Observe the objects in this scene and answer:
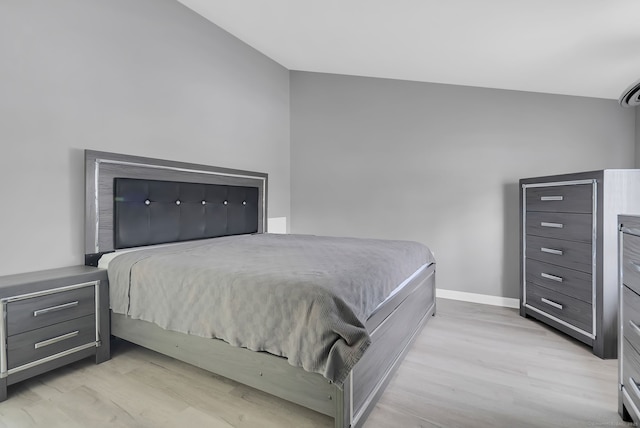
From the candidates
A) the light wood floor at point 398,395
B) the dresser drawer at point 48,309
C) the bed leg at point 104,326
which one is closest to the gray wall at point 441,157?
the light wood floor at point 398,395

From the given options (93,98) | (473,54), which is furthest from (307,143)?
(93,98)

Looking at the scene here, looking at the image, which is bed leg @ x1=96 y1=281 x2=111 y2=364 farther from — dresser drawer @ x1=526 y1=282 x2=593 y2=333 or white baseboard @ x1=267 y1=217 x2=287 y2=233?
dresser drawer @ x1=526 y1=282 x2=593 y2=333

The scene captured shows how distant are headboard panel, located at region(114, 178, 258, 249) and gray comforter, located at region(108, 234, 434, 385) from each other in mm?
354

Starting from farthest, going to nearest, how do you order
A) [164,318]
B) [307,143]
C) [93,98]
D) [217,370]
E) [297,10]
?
[307,143]
[297,10]
[93,98]
[164,318]
[217,370]

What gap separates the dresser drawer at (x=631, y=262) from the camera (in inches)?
51.0

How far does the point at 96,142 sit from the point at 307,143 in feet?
7.79

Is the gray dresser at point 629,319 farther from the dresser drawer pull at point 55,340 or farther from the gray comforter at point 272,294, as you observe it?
the dresser drawer pull at point 55,340

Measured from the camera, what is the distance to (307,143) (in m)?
4.12

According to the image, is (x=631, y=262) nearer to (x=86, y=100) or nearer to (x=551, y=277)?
(x=551, y=277)

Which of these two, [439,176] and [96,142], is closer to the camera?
[96,142]

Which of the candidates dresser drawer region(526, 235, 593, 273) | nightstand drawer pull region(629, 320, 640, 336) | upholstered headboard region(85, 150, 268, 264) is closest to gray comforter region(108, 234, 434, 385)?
upholstered headboard region(85, 150, 268, 264)

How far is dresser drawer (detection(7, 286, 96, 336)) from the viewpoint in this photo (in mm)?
1608

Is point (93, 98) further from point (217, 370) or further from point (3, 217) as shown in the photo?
point (217, 370)

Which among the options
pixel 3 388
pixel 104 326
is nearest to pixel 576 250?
pixel 104 326
